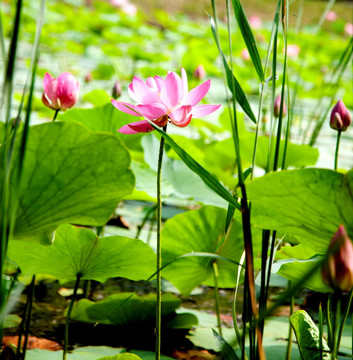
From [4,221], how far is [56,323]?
48 cm

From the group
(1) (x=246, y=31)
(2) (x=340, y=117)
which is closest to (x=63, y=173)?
(1) (x=246, y=31)

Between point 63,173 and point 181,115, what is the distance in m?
0.14

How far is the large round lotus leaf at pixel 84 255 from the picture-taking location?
0.63m

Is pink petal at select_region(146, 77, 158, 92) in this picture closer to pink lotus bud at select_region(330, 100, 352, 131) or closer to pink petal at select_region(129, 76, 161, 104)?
pink petal at select_region(129, 76, 161, 104)

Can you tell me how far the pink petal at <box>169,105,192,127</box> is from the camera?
57 centimetres

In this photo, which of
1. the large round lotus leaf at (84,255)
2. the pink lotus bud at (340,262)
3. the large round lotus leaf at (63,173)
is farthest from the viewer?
the large round lotus leaf at (84,255)

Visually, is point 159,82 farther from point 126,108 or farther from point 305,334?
point 305,334

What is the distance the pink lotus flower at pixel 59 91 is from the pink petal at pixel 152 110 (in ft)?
0.82

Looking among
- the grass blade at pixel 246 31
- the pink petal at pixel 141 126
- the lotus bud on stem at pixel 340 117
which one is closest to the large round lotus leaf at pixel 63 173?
the pink petal at pixel 141 126

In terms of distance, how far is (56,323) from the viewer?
84 centimetres

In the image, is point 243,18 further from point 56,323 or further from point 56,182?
point 56,323

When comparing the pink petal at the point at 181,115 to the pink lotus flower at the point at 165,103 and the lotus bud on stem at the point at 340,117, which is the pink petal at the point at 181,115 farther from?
the lotus bud on stem at the point at 340,117

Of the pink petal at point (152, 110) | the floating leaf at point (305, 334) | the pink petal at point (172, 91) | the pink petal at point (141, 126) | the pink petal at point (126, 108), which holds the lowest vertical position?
the floating leaf at point (305, 334)

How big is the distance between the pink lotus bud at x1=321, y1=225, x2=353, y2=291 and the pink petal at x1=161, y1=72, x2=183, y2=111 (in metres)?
0.26
